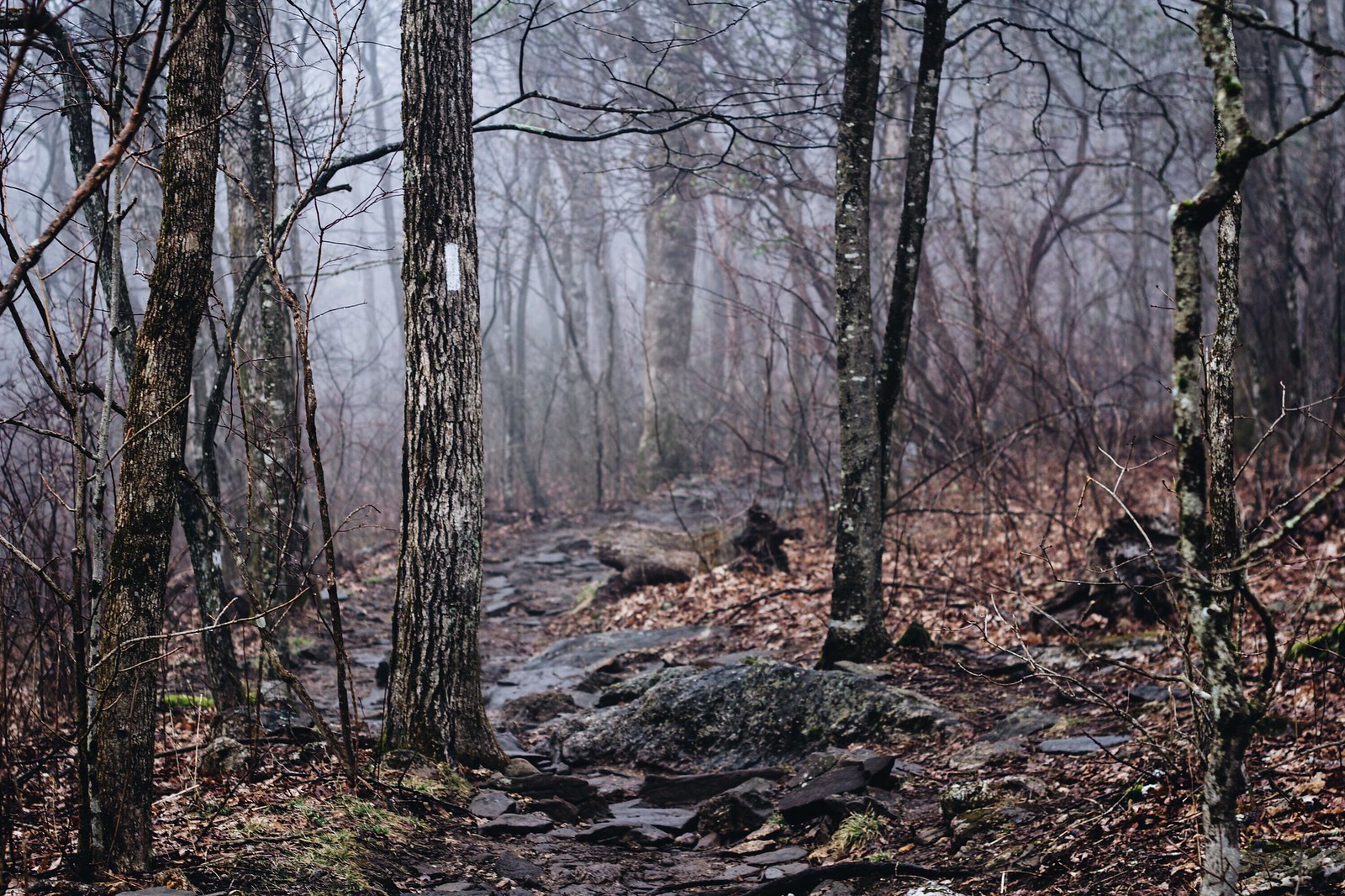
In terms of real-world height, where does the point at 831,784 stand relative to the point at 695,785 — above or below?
above

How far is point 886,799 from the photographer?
192 inches

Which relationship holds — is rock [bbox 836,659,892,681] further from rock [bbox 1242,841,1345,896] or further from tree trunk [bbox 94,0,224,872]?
tree trunk [bbox 94,0,224,872]

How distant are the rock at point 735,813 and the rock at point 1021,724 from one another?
1.46 meters

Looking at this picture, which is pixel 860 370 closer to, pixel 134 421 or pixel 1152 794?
pixel 1152 794

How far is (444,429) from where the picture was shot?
5.50 metres

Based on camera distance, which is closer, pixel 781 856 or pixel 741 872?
pixel 741 872

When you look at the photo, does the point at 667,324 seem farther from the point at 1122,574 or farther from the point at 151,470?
the point at 151,470

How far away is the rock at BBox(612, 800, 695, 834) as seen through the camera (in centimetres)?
511

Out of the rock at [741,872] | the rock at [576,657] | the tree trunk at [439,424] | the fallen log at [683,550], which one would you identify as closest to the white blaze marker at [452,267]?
the tree trunk at [439,424]

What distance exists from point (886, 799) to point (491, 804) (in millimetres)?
2008

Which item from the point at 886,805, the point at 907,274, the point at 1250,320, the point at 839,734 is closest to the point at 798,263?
the point at 1250,320

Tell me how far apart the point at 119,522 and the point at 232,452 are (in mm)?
9861

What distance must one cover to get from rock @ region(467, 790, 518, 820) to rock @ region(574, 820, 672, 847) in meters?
0.42

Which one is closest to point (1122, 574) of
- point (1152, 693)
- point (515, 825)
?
point (1152, 693)
